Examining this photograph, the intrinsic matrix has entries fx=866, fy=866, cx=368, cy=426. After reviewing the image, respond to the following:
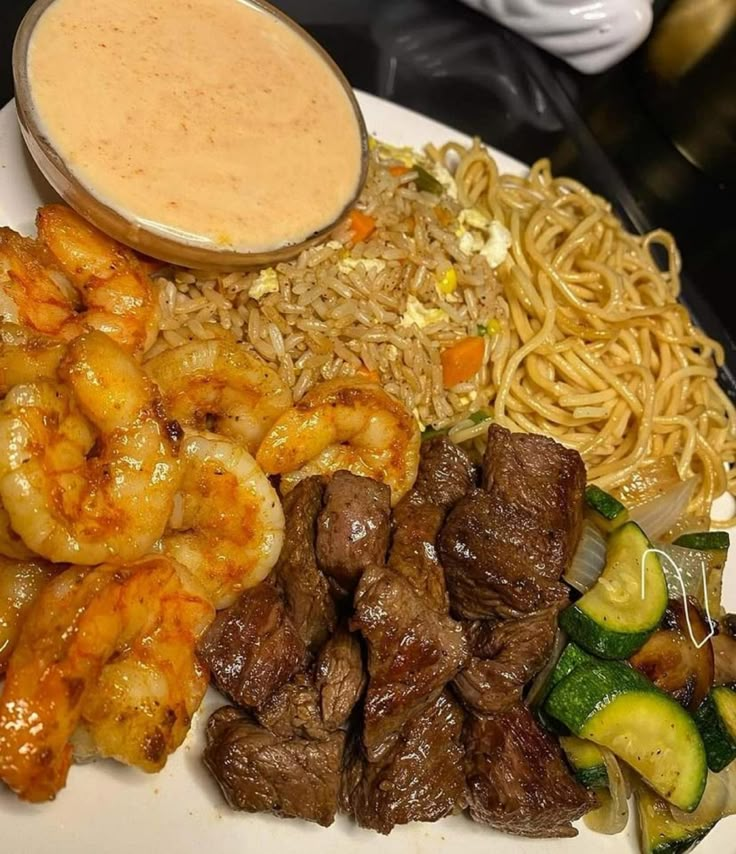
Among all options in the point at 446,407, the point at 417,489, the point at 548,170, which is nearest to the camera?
the point at 417,489

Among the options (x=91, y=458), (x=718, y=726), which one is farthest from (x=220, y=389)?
(x=718, y=726)

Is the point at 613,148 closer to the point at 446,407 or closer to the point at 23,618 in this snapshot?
the point at 446,407

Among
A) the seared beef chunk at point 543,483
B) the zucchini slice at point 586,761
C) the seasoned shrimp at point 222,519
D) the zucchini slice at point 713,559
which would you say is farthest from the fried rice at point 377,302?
the zucchini slice at point 586,761

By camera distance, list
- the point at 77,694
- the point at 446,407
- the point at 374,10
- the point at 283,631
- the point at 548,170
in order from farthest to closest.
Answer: the point at 374,10 < the point at 548,170 < the point at 446,407 < the point at 283,631 < the point at 77,694

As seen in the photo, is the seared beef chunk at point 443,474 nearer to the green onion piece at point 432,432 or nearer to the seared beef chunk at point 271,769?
the green onion piece at point 432,432

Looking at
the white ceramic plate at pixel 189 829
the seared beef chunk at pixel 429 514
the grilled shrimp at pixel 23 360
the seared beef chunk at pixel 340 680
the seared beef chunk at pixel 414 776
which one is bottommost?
the white ceramic plate at pixel 189 829

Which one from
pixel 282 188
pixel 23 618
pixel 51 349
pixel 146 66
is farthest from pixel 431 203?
pixel 23 618
